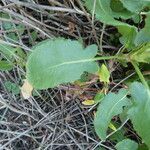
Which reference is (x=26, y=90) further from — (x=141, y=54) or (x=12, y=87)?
(x=141, y=54)

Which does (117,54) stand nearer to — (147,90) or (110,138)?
(147,90)

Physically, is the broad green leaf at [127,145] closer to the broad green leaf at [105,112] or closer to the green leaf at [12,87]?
the broad green leaf at [105,112]

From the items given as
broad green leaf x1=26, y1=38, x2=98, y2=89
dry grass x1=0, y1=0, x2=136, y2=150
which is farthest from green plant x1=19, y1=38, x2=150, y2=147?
dry grass x1=0, y1=0, x2=136, y2=150

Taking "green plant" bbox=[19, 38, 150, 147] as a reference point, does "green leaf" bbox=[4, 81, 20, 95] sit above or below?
below

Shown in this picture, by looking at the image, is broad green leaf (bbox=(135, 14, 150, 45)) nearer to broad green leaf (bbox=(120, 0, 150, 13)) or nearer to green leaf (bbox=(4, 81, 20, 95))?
broad green leaf (bbox=(120, 0, 150, 13))

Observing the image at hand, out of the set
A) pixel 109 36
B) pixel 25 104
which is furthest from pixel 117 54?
pixel 25 104

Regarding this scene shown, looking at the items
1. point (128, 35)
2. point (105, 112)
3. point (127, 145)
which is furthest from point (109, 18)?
point (127, 145)
